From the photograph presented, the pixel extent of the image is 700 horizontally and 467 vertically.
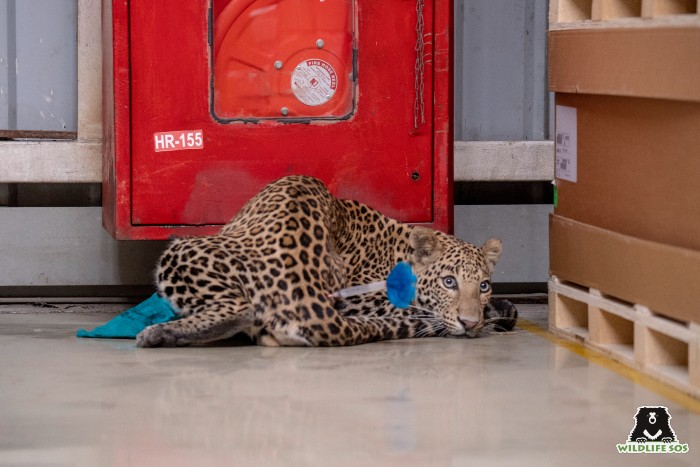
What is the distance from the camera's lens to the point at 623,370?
4805 mm

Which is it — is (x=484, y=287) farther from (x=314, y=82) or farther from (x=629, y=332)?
(x=314, y=82)

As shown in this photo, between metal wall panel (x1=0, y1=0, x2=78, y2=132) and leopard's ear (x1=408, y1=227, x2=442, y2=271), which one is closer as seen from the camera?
leopard's ear (x1=408, y1=227, x2=442, y2=271)

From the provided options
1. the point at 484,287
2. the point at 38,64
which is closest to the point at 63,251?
the point at 38,64

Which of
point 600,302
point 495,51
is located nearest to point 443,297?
point 600,302

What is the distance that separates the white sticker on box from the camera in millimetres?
5449

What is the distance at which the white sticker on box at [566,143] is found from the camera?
545cm

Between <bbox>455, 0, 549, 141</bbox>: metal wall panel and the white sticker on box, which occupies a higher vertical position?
<bbox>455, 0, 549, 141</bbox>: metal wall panel

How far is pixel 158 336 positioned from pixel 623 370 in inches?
74.1

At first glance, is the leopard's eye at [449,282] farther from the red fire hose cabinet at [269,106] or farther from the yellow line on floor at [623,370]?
the red fire hose cabinet at [269,106]

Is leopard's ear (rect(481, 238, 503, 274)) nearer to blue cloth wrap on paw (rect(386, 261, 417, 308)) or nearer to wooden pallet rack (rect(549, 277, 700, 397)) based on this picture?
wooden pallet rack (rect(549, 277, 700, 397))

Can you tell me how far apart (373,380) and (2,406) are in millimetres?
1336

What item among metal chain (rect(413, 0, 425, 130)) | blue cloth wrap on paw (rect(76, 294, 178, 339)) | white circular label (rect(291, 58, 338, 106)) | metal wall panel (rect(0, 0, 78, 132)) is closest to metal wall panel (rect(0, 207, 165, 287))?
metal wall panel (rect(0, 0, 78, 132))

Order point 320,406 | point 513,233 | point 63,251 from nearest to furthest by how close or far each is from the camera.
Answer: point 320,406, point 63,251, point 513,233

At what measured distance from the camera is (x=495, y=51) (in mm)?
6895
